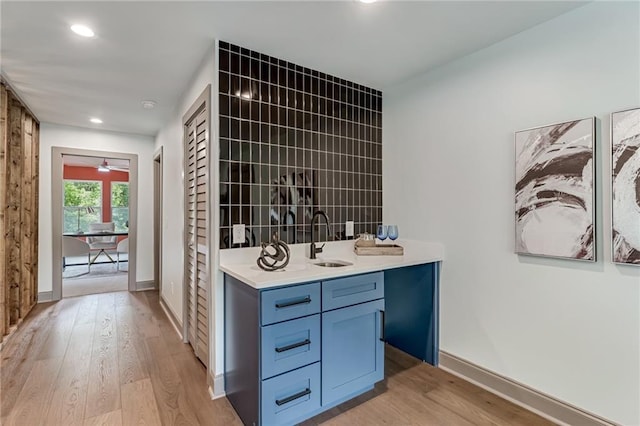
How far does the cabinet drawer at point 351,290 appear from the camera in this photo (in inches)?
72.5

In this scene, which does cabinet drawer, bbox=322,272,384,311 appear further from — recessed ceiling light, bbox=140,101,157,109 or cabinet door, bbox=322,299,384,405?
recessed ceiling light, bbox=140,101,157,109

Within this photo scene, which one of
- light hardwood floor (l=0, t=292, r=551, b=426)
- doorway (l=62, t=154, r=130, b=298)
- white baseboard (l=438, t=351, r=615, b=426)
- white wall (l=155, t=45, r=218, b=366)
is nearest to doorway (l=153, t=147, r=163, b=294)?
white wall (l=155, t=45, r=218, b=366)

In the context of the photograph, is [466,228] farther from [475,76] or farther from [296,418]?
[296,418]

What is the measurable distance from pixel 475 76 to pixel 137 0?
84.9 inches

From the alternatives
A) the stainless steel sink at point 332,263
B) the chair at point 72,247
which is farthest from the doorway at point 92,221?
the stainless steel sink at point 332,263

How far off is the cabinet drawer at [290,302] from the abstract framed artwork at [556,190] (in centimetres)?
133

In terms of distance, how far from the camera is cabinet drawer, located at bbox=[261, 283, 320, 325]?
1.63 m

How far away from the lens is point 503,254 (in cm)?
209

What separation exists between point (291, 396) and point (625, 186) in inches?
79.3

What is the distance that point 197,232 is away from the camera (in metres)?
2.56

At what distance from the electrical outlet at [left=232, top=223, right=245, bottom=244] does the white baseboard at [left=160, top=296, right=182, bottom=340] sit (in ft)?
5.07

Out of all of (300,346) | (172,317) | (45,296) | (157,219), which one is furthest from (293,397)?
(45,296)

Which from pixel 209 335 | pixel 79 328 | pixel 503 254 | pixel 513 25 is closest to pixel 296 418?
pixel 209 335

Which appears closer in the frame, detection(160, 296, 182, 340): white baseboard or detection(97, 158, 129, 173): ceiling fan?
detection(160, 296, 182, 340): white baseboard
